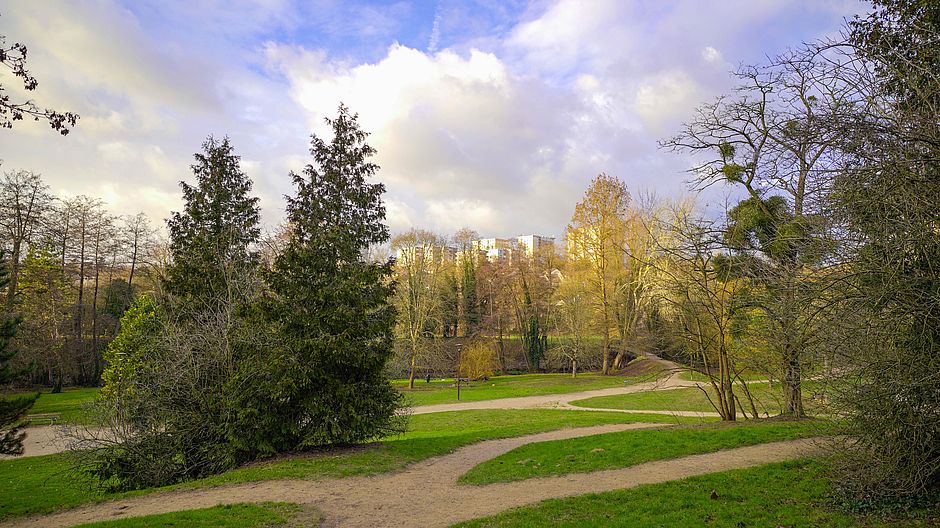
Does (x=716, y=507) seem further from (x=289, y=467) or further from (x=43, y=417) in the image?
(x=43, y=417)

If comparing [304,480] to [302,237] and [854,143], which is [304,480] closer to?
[302,237]

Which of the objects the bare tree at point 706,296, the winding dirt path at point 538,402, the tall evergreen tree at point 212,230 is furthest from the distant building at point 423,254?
the bare tree at point 706,296

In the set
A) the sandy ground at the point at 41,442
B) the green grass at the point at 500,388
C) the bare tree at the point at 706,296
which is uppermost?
the bare tree at the point at 706,296

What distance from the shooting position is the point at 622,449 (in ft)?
40.1

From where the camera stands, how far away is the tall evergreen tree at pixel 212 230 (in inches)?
637

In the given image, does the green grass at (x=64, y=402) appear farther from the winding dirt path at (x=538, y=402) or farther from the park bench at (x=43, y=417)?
the winding dirt path at (x=538, y=402)

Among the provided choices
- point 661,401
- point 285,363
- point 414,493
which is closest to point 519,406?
point 661,401

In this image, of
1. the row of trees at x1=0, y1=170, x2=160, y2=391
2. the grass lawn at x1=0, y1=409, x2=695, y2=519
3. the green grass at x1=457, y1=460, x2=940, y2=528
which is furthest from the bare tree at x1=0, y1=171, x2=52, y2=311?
the green grass at x1=457, y1=460, x2=940, y2=528

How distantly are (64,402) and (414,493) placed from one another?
31.0 metres

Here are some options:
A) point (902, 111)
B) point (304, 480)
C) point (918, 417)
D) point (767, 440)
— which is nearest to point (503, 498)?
point (304, 480)

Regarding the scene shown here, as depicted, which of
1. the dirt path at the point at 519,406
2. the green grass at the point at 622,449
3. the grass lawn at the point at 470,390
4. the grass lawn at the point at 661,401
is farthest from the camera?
the grass lawn at the point at 470,390

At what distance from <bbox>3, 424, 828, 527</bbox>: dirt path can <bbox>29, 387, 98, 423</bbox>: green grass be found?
18.9 metres

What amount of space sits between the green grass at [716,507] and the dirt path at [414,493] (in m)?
0.62

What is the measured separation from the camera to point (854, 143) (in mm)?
6113
